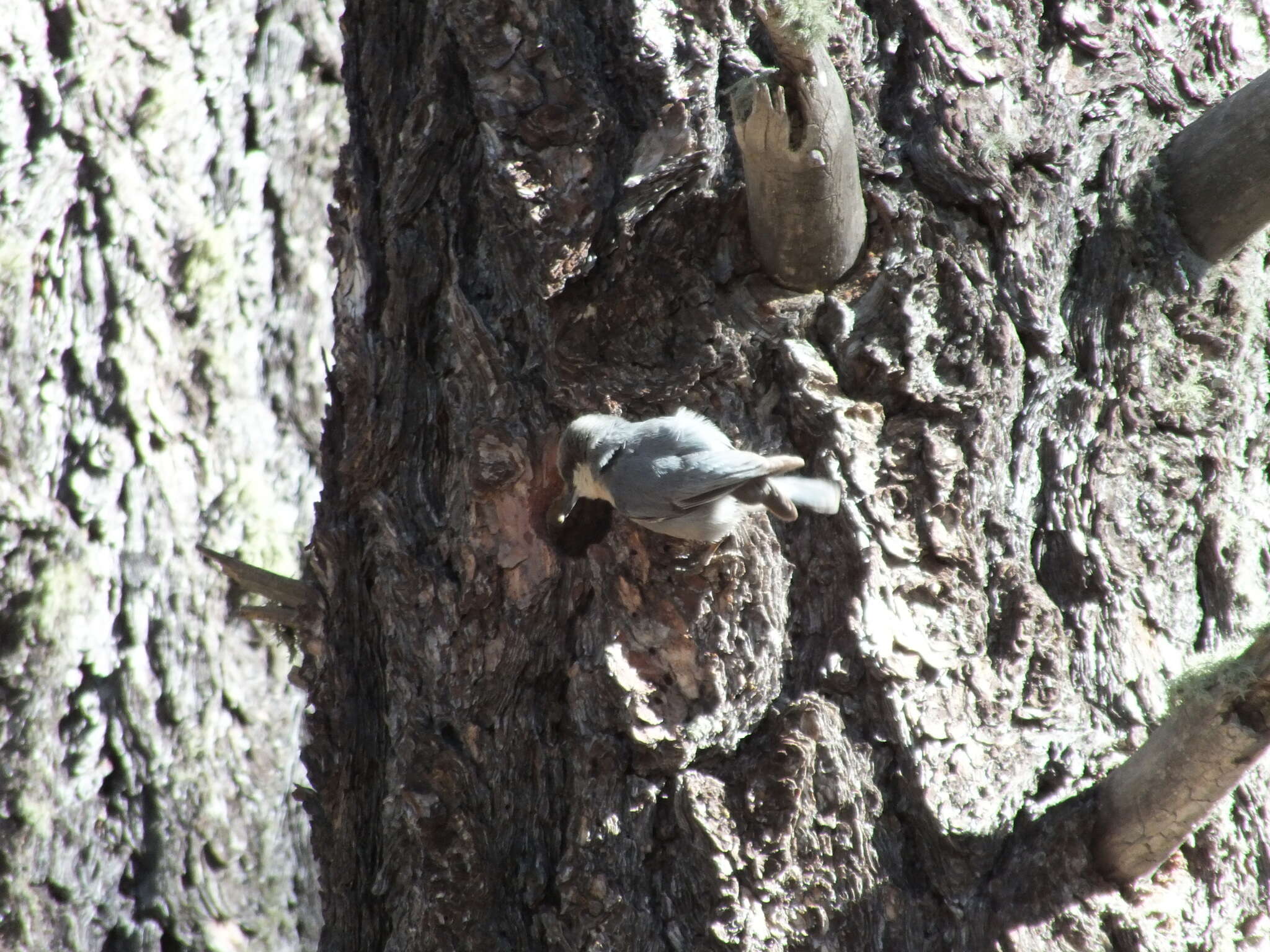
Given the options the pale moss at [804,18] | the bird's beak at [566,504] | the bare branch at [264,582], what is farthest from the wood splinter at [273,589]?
the pale moss at [804,18]

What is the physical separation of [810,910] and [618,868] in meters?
0.22

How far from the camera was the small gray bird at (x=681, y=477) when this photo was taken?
1.17 m

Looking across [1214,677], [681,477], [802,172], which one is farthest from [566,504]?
[1214,677]

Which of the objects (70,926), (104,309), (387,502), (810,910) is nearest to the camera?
(810,910)

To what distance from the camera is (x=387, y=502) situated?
1392mm

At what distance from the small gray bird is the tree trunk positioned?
0.16 ft

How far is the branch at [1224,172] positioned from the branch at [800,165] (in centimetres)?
47

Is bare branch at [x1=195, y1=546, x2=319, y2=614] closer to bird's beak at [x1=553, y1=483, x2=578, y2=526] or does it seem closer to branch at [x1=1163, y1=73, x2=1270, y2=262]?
bird's beak at [x1=553, y1=483, x2=578, y2=526]

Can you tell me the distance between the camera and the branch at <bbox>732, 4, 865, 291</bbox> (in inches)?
45.4

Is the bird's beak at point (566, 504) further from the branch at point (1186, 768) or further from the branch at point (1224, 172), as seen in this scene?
the branch at point (1224, 172)

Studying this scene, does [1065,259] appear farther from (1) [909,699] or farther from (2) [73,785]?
(2) [73,785]

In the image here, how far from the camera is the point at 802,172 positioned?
1.22 meters

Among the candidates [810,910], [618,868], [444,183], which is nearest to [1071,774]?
[810,910]

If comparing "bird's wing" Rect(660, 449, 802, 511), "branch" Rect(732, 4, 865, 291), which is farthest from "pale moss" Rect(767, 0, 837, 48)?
"bird's wing" Rect(660, 449, 802, 511)
